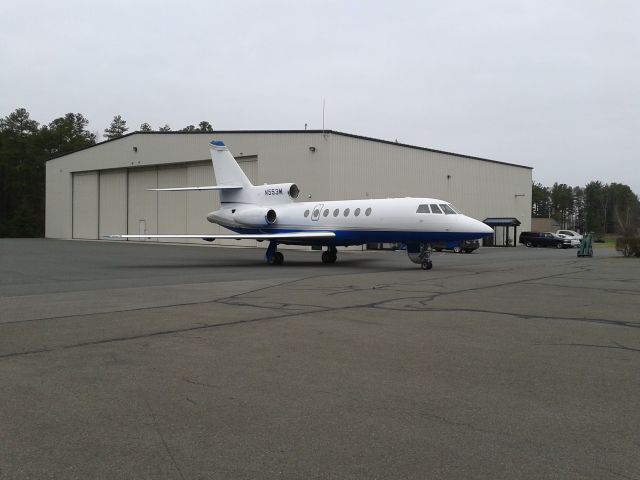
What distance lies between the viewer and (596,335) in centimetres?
832

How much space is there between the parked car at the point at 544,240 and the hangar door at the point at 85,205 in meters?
40.8

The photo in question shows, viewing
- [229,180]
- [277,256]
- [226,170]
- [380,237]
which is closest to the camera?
[380,237]

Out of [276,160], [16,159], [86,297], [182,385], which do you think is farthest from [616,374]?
[16,159]

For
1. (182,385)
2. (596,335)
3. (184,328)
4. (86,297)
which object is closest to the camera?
(182,385)

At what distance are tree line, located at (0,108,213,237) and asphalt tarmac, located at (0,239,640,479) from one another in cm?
7789

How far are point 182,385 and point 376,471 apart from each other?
2.65m

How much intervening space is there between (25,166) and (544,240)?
76884 millimetres

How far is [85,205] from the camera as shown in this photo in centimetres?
5581

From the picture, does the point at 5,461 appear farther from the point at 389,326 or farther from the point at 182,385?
the point at 389,326

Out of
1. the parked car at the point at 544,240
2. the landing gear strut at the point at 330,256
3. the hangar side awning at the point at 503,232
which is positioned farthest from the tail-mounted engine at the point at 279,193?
the parked car at the point at 544,240

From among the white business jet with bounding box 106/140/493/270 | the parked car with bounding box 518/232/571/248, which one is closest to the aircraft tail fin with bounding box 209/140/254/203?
the white business jet with bounding box 106/140/493/270

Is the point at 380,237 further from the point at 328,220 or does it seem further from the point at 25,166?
the point at 25,166

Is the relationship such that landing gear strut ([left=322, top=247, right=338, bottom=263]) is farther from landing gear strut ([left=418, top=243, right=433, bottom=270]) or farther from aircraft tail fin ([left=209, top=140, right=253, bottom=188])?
aircraft tail fin ([left=209, top=140, right=253, bottom=188])

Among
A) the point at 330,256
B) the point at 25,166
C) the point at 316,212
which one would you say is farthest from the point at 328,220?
the point at 25,166
